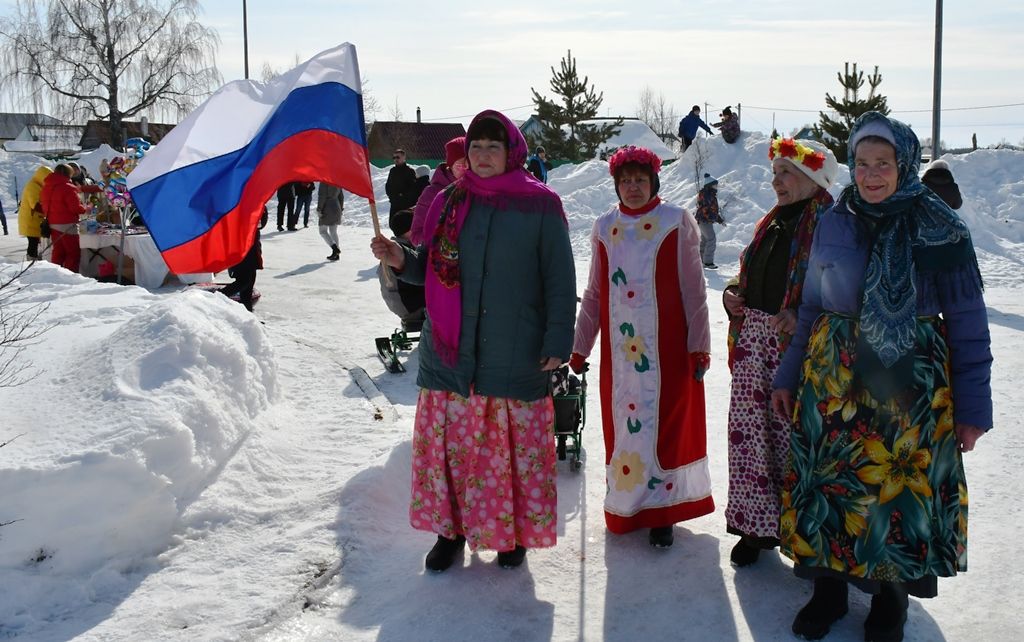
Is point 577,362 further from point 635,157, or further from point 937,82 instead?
point 937,82

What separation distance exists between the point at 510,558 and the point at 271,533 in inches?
44.9

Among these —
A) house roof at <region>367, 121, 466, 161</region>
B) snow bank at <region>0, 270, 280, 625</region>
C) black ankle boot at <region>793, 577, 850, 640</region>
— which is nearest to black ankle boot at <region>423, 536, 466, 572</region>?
snow bank at <region>0, 270, 280, 625</region>

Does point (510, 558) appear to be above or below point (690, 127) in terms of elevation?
below

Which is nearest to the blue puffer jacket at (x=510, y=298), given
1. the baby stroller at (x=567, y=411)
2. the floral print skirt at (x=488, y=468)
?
the floral print skirt at (x=488, y=468)

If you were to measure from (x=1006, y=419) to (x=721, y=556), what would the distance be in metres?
3.16

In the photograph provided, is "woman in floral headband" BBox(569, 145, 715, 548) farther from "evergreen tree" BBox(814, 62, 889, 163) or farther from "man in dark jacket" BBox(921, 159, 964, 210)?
"evergreen tree" BBox(814, 62, 889, 163)

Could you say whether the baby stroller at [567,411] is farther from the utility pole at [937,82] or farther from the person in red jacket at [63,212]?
the utility pole at [937,82]

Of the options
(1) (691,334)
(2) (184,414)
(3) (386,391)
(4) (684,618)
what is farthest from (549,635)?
(3) (386,391)

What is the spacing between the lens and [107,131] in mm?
41531

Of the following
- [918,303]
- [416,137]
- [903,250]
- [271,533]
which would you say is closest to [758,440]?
[918,303]

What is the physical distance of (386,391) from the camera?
7047 mm

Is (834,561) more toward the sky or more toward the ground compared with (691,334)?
more toward the ground

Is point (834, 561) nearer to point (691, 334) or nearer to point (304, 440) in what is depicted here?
point (691, 334)

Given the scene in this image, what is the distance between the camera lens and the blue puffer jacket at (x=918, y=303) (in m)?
2.98
